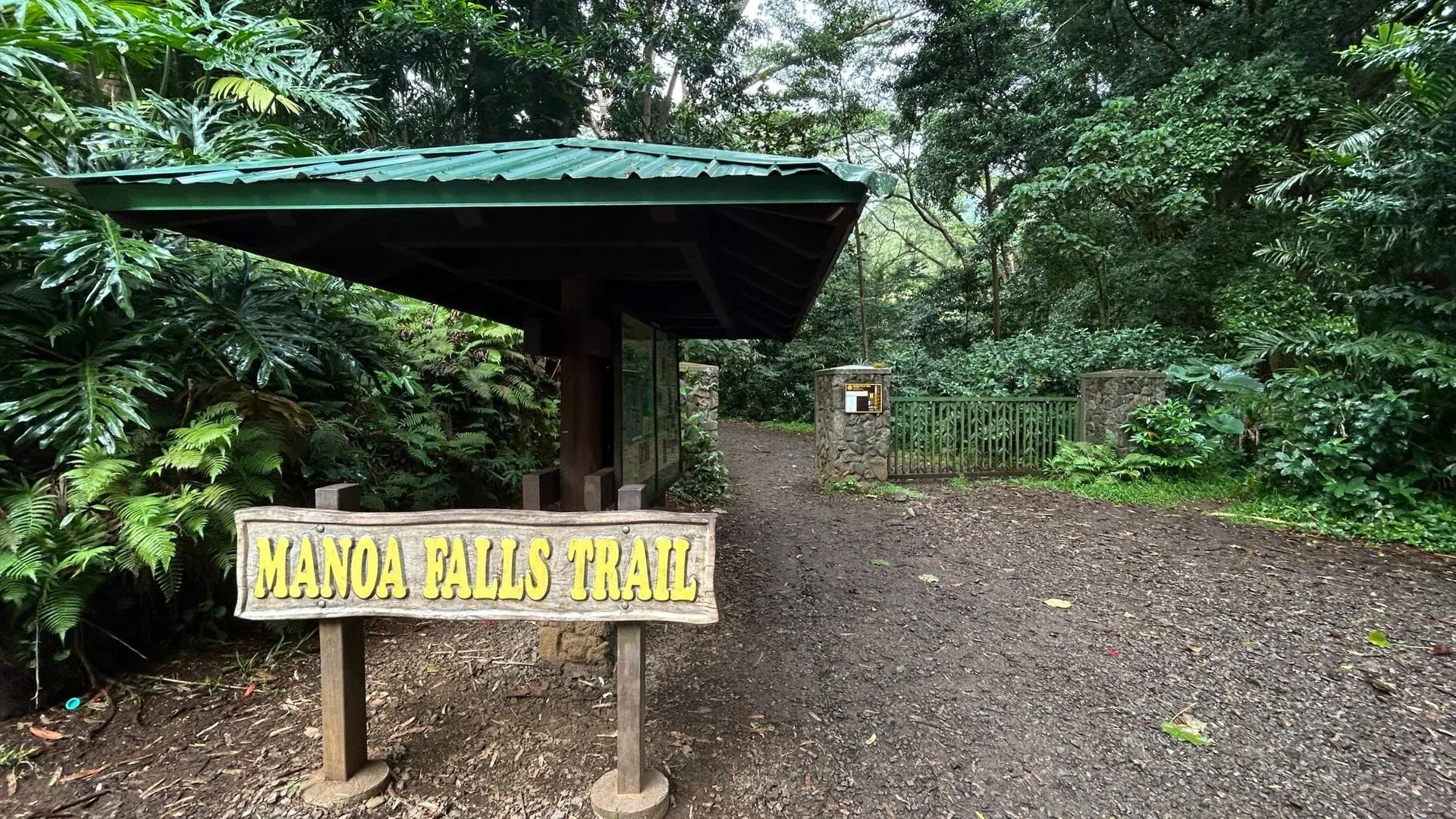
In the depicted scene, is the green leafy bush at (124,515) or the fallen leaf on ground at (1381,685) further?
the fallen leaf on ground at (1381,685)

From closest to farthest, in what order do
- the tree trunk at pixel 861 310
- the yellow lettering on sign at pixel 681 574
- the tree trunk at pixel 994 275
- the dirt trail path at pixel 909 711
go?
the yellow lettering on sign at pixel 681 574 < the dirt trail path at pixel 909 711 < the tree trunk at pixel 994 275 < the tree trunk at pixel 861 310

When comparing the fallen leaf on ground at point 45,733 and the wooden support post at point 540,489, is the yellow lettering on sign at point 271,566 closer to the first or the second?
the wooden support post at point 540,489

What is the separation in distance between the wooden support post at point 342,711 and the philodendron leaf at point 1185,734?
327 centimetres

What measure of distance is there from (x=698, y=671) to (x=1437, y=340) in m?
7.32

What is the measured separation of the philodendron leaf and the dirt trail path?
45 mm

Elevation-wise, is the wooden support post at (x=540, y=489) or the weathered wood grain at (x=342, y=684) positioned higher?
the wooden support post at (x=540, y=489)

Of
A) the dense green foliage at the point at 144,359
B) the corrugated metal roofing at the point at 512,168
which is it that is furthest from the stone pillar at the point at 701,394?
the corrugated metal roofing at the point at 512,168

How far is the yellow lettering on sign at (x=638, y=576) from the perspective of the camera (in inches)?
79.0

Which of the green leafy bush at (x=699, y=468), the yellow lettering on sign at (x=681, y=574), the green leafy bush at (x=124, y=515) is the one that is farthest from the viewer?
the green leafy bush at (x=699, y=468)

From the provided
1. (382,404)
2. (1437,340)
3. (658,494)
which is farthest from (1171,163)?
(382,404)

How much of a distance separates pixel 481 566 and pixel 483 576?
3 cm

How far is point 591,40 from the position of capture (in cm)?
926

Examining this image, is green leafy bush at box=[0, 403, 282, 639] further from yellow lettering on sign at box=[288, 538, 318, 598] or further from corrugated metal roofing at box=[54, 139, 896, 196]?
corrugated metal roofing at box=[54, 139, 896, 196]

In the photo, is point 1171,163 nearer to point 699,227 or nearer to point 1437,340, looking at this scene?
point 1437,340
